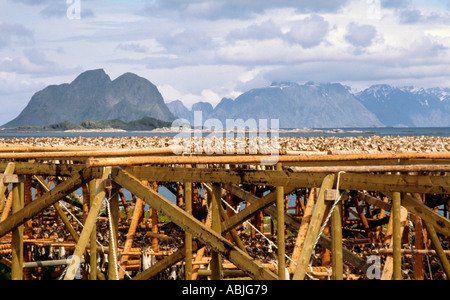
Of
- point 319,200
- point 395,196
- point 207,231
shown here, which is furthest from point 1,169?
point 395,196

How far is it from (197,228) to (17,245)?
138 inches

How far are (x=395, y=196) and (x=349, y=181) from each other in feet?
2.59

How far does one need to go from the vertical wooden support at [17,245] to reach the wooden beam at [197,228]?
8.01 feet

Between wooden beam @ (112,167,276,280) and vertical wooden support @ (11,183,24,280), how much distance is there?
96.1 inches

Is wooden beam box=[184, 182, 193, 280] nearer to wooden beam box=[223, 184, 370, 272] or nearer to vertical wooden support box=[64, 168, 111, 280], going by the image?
wooden beam box=[223, 184, 370, 272]

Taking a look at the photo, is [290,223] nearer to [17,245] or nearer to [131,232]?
[131,232]

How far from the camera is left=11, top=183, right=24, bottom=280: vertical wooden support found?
8555 mm

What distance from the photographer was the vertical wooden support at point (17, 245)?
28.1ft

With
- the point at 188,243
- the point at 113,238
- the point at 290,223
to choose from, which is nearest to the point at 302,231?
the point at 290,223

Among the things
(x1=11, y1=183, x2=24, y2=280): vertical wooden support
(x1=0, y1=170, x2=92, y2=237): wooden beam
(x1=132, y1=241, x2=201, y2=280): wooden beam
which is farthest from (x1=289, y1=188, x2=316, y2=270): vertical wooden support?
(x1=11, y1=183, x2=24, y2=280): vertical wooden support

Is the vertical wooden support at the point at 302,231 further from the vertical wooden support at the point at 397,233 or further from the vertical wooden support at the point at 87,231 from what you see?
the vertical wooden support at the point at 87,231

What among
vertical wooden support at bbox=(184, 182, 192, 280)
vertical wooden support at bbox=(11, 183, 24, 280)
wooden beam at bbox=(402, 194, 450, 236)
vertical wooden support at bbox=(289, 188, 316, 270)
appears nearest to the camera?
wooden beam at bbox=(402, 194, 450, 236)

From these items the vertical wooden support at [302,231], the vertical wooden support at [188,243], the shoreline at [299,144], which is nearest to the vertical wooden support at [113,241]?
the vertical wooden support at [188,243]
